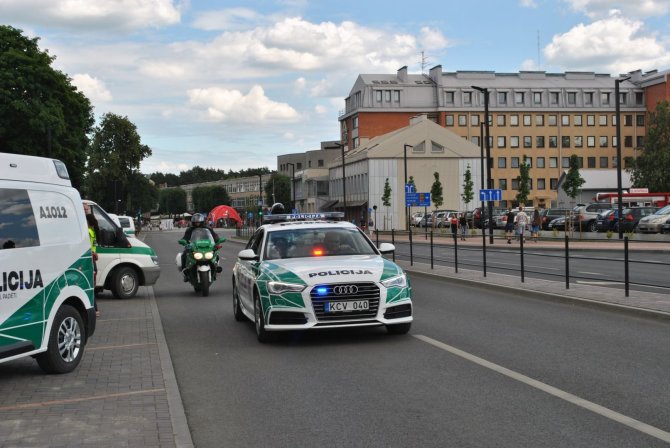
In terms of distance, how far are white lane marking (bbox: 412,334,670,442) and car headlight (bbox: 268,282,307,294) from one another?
173 cm

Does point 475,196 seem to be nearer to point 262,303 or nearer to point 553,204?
point 553,204

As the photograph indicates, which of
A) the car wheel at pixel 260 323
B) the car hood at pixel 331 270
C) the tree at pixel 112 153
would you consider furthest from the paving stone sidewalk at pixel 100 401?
the tree at pixel 112 153

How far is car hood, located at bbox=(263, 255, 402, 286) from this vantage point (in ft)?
32.3

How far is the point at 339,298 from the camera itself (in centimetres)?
980

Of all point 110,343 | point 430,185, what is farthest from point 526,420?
point 430,185

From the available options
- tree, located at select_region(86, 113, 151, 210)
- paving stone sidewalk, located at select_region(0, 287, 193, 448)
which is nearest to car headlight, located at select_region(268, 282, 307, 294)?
paving stone sidewalk, located at select_region(0, 287, 193, 448)

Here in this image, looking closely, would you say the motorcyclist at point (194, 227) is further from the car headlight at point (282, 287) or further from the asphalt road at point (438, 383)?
the car headlight at point (282, 287)

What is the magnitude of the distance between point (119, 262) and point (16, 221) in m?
10.3

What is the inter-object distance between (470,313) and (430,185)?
283 feet

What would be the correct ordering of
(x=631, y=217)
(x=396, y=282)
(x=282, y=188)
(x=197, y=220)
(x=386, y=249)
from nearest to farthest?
1. (x=396, y=282)
2. (x=386, y=249)
3. (x=197, y=220)
4. (x=631, y=217)
5. (x=282, y=188)

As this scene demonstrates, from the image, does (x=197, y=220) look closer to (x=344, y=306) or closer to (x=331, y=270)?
(x=331, y=270)

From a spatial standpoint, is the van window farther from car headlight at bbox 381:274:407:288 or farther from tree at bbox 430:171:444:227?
tree at bbox 430:171:444:227

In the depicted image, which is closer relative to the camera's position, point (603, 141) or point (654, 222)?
point (654, 222)

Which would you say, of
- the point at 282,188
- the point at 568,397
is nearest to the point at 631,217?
the point at 568,397
